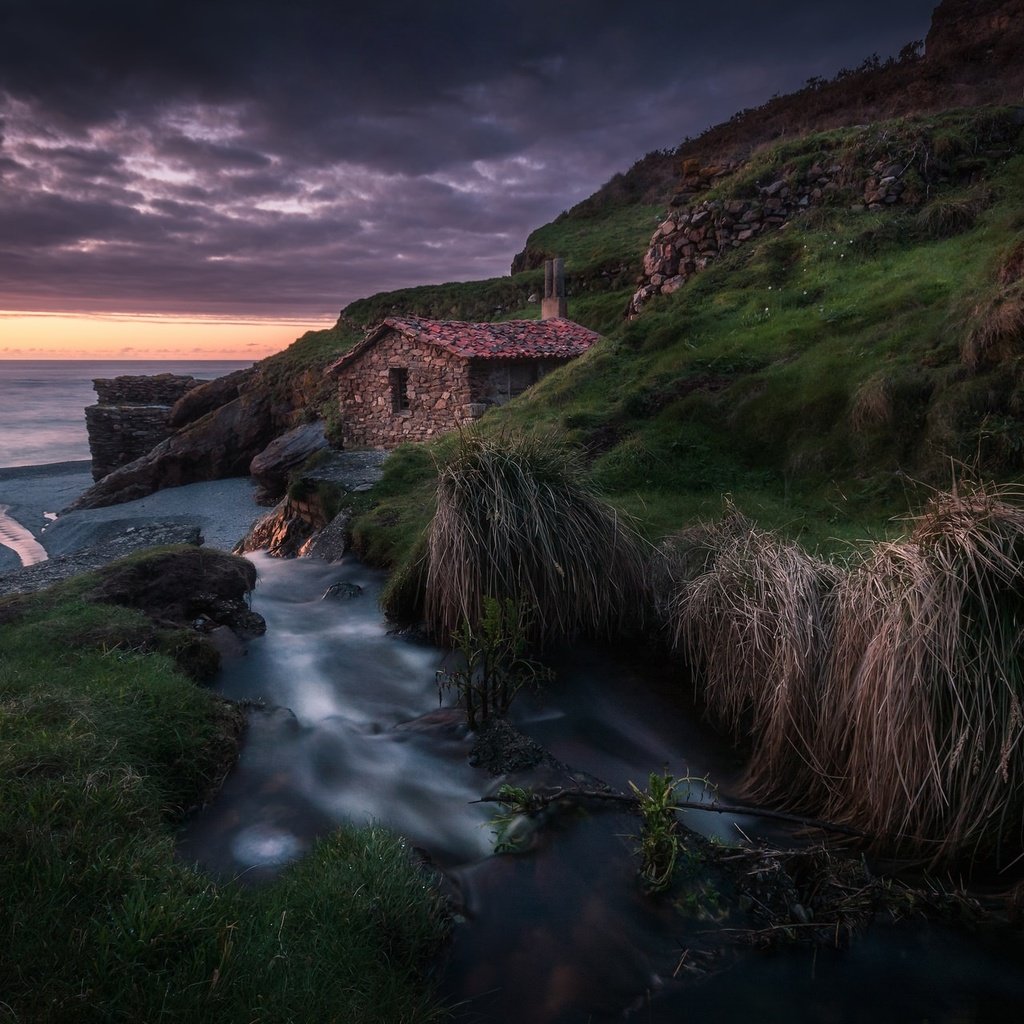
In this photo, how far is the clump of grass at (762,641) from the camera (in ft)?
15.1

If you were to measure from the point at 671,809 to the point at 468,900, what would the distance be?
122 centimetres

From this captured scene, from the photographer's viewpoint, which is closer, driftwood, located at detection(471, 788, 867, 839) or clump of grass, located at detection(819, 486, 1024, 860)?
clump of grass, located at detection(819, 486, 1024, 860)

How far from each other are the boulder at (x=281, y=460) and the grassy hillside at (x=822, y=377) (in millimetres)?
9745

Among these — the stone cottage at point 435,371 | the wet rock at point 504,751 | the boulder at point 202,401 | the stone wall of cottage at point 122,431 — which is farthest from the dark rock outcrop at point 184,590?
the stone wall of cottage at point 122,431

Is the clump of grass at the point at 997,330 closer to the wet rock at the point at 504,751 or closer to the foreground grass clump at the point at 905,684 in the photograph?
the foreground grass clump at the point at 905,684

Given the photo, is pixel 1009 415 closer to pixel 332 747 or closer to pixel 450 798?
pixel 450 798

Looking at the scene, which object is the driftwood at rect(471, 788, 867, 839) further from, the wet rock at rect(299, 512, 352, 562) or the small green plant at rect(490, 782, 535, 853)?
the wet rock at rect(299, 512, 352, 562)

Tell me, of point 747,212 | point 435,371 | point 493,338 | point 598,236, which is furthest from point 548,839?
point 598,236

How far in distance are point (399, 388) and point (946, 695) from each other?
786 inches

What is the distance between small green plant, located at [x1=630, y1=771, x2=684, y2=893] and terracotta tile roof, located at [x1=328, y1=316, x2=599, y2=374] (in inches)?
663

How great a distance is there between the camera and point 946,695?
3713 mm

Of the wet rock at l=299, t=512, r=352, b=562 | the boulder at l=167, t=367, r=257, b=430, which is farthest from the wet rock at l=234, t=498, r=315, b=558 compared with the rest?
the boulder at l=167, t=367, r=257, b=430

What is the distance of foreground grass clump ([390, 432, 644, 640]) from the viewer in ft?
20.3

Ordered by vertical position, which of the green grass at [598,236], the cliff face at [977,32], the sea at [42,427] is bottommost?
the sea at [42,427]
